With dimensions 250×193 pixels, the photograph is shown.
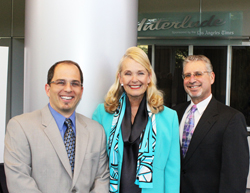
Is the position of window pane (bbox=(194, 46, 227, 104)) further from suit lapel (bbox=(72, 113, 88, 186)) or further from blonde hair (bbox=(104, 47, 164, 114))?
suit lapel (bbox=(72, 113, 88, 186))

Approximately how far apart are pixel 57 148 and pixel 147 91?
91 cm

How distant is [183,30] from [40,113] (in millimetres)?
5249

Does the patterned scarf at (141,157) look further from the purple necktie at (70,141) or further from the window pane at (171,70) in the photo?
the window pane at (171,70)

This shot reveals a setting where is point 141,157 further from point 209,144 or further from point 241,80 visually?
point 241,80

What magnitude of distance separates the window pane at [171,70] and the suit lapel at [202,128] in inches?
171

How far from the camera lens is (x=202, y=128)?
264 cm

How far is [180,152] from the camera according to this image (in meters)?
2.69

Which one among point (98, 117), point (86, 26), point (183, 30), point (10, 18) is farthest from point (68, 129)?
point (10, 18)

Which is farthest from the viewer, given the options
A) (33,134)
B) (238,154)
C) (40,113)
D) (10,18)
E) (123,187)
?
(10,18)

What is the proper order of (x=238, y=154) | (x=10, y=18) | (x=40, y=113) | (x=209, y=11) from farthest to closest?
(x=10, y=18), (x=209, y=11), (x=238, y=154), (x=40, y=113)

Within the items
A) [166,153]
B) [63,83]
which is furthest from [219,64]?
[63,83]

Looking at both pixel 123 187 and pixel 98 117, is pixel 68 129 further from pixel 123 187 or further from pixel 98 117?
pixel 123 187

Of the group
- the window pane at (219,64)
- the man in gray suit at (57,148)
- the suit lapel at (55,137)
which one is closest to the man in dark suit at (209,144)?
the man in gray suit at (57,148)

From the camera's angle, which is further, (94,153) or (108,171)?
(108,171)
